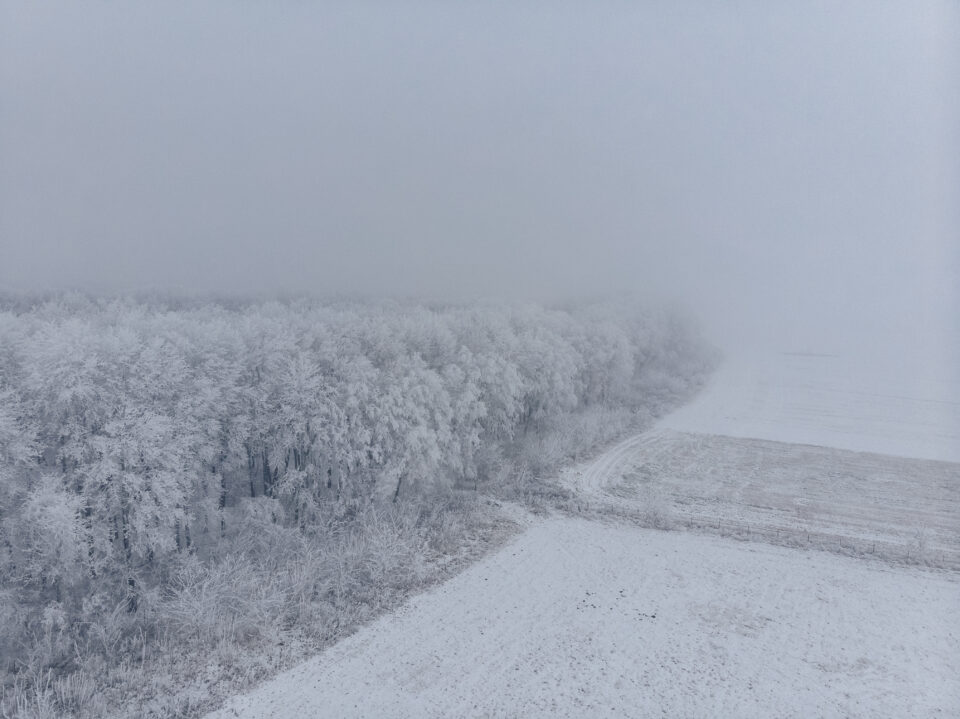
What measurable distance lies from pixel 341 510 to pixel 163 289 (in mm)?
52468

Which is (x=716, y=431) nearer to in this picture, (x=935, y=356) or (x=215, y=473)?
(x=215, y=473)

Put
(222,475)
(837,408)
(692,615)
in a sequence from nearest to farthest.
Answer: (692,615), (222,475), (837,408)

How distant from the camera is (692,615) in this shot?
1897 cm

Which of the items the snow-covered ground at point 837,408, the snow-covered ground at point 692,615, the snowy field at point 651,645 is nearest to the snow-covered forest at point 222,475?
the snowy field at point 651,645

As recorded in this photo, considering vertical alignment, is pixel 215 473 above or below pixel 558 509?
above

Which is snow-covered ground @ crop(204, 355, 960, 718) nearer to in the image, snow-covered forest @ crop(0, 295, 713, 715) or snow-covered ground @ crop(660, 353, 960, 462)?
snow-covered forest @ crop(0, 295, 713, 715)

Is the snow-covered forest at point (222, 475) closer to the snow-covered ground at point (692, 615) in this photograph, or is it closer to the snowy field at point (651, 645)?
the snowy field at point (651, 645)

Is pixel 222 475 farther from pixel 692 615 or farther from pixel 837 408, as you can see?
pixel 837 408

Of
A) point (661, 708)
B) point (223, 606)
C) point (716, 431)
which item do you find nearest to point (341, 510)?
point (223, 606)

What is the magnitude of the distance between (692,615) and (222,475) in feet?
67.7

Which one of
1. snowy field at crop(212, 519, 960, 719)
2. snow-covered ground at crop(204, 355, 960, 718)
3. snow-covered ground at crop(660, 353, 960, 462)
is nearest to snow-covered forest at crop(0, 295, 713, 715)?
snowy field at crop(212, 519, 960, 719)

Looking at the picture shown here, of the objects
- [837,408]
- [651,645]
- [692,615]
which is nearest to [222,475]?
[651,645]

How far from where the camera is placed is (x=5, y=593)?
1650 centimetres

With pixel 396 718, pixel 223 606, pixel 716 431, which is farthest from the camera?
pixel 716 431
